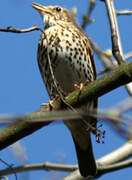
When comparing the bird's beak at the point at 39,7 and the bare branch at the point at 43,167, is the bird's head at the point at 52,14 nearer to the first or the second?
the bird's beak at the point at 39,7

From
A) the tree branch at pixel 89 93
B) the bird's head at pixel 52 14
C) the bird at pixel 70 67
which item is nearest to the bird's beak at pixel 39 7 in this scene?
the bird's head at pixel 52 14

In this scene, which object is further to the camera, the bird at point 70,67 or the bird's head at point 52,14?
the bird's head at point 52,14

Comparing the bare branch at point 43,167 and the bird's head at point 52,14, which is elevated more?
the bird's head at point 52,14

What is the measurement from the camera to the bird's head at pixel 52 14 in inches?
210

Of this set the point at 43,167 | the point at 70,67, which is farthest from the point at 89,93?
the point at 70,67

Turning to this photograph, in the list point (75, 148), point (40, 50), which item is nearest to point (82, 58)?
point (40, 50)

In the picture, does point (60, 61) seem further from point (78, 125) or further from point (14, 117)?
point (14, 117)

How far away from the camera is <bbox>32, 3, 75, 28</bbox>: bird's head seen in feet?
17.5

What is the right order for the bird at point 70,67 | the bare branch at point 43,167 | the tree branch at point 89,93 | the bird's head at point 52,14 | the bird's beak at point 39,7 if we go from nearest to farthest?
1. the tree branch at point 89,93
2. the bare branch at point 43,167
3. the bird at point 70,67
4. the bird's beak at point 39,7
5. the bird's head at point 52,14

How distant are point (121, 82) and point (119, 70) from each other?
9cm

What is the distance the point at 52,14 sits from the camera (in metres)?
5.50

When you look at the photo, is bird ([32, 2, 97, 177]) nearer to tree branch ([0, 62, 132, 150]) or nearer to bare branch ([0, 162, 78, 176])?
bare branch ([0, 162, 78, 176])

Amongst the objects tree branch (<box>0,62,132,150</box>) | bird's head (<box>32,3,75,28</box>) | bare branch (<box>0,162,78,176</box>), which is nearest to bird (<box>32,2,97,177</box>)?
bird's head (<box>32,3,75,28</box>)

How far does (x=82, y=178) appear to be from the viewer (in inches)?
133
